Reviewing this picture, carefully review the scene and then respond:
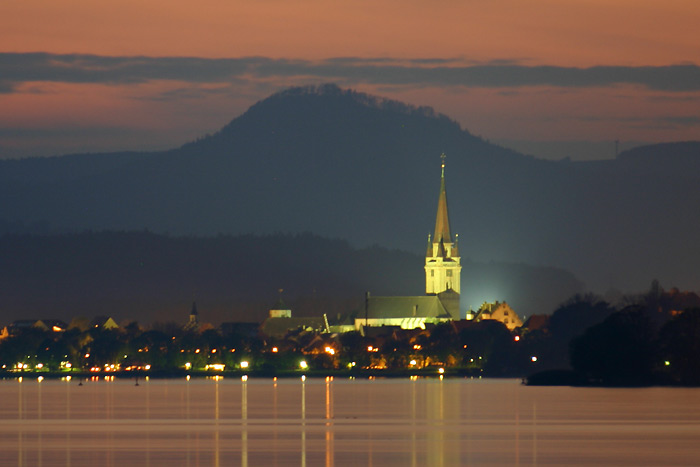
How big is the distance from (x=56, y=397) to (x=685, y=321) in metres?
58.5

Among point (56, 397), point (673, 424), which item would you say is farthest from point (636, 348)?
point (673, 424)

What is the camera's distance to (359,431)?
261 ft

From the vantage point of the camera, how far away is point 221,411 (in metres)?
103

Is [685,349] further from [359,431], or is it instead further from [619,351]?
[359,431]

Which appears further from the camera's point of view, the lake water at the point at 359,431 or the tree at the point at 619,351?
the tree at the point at 619,351

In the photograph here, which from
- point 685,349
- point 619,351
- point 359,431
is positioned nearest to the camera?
point 359,431

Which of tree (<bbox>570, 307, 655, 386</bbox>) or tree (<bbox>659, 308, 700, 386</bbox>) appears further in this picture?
tree (<bbox>570, 307, 655, 386</bbox>)

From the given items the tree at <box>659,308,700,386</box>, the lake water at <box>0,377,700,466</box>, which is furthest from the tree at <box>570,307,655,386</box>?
the lake water at <box>0,377,700,466</box>

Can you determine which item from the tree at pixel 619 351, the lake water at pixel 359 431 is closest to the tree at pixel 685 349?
the tree at pixel 619 351

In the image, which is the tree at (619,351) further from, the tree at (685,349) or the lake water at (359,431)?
the lake water at (359,431)

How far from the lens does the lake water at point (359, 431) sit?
62.6 meters

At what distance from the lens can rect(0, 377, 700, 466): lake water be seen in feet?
205

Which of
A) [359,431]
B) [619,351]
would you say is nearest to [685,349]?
[619,351]

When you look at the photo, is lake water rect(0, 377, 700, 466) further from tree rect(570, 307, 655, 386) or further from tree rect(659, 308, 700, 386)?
tree rect(570, 307, 655, 386)
